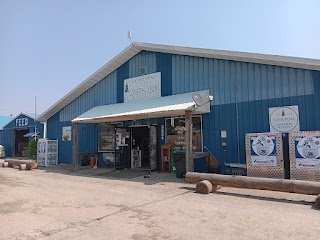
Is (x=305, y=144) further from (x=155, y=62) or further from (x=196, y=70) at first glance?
(x=155, y=62)

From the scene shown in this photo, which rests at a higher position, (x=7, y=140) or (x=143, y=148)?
(x=7, y=140)

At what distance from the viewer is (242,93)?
10.7 metres

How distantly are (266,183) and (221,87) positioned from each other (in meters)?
5.04

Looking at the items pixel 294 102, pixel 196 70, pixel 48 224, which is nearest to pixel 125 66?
pixel 196 70

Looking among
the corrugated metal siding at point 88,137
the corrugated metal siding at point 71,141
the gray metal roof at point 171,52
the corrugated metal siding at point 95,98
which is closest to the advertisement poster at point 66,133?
the corrugated metal siding at point 71,141

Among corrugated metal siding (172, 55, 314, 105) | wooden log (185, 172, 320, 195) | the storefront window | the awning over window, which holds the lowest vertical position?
wooden log (185, 172, 320, 195)

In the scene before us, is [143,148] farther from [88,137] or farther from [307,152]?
[307,152]

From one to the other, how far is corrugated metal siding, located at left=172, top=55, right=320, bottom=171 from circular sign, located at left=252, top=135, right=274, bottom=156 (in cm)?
82

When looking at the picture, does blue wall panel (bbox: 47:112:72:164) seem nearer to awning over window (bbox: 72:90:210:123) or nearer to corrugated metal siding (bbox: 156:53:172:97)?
awning over window (bbox: 72:90:210:123)

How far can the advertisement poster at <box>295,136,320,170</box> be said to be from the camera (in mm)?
8422

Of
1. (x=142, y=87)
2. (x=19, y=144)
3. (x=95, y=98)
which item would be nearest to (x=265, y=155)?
(x=142, y=87)

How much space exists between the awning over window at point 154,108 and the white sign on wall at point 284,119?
8.30ft

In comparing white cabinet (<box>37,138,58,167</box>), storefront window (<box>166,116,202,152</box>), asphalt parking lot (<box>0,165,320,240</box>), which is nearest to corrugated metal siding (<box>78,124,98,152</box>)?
white cabinet (<box>37,138,58,167</box>)

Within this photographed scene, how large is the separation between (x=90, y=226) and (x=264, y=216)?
330 centimetres
